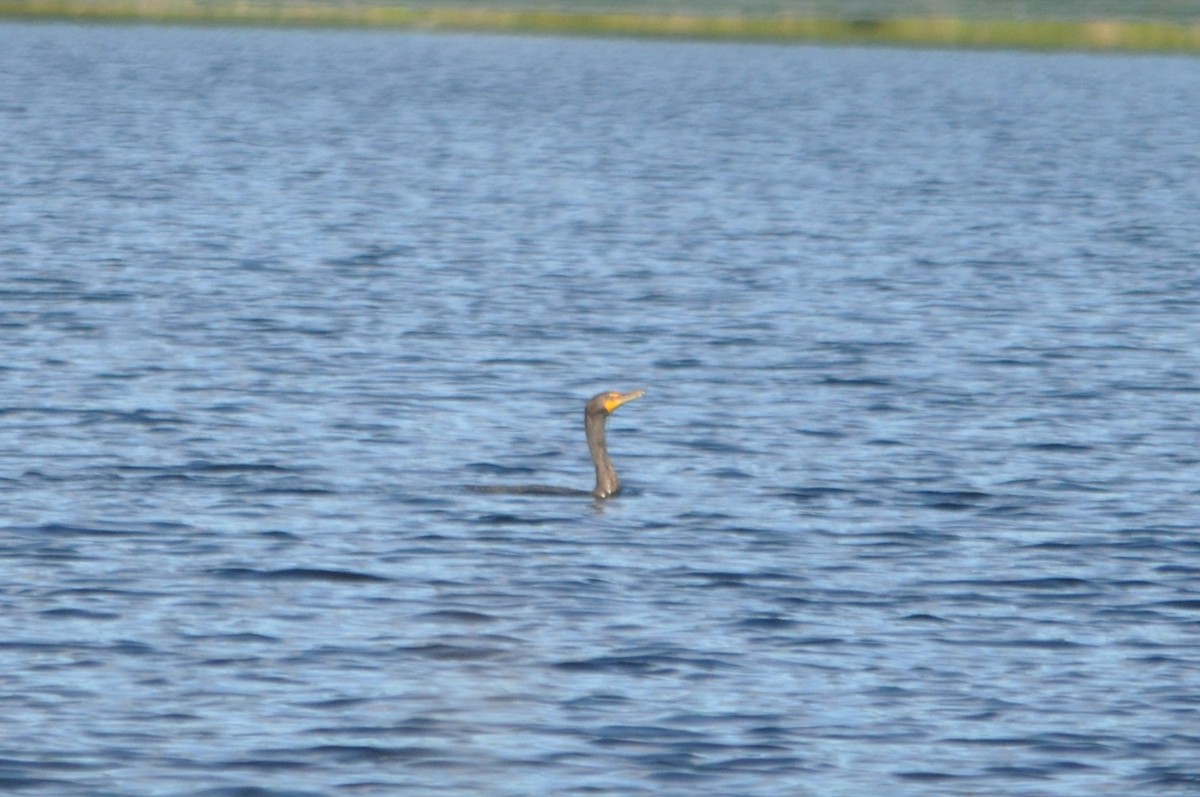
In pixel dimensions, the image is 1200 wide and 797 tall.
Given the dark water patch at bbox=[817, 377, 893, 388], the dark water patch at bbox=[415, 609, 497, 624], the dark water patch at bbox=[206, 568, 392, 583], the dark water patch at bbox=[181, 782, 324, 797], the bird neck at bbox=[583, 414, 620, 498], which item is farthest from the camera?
the dark water patch at bbox=[817, 377, 893, 388]

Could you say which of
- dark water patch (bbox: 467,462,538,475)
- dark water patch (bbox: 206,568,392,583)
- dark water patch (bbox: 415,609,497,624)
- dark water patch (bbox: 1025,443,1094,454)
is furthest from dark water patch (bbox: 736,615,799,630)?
dark water patch (bbox: 1025,443,1094,454)

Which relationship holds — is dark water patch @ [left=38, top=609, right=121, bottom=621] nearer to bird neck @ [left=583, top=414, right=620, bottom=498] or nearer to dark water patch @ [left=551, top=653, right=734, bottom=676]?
dark water patch @ [left=551, top=653, right=734, bottom=676]

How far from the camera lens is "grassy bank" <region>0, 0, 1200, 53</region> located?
128875 millimetres

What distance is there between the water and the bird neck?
0.56 feet

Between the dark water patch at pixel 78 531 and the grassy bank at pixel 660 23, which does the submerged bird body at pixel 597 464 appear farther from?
the grassy bank at pixel 660 23

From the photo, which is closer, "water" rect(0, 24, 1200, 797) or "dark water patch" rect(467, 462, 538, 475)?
"water" rect(0, 24, 1200, 797)

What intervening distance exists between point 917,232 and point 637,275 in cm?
992

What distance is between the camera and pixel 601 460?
21.7 m

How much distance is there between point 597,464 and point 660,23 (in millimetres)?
120398

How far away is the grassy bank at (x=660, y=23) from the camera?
12888cm

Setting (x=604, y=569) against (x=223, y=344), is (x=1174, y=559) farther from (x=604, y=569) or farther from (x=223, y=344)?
(x=223, y=344)

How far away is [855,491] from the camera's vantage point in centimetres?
2230

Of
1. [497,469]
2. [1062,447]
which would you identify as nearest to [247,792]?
[497,469]

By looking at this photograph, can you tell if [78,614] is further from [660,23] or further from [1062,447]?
[660,23]
